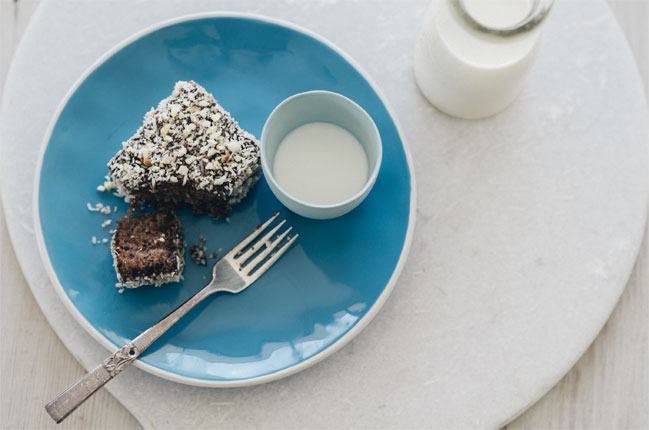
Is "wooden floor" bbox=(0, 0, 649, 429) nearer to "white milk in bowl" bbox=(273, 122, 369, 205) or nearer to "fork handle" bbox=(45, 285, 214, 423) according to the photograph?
"fork handle" bbox=(45, 285, 214, 423)

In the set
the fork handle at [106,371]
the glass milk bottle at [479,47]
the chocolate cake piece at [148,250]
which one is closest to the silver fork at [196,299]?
the fork handle at [106,371]

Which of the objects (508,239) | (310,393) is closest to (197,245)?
(310,393)

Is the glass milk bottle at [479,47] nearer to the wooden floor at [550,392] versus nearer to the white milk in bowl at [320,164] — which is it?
the white milk in bowl at [320,164]

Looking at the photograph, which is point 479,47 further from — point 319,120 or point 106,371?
point 106,371

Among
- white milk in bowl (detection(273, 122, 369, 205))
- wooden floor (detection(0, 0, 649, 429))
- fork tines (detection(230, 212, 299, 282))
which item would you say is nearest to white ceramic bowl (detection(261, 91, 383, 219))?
white milk in bowl (detection(273, 122, 369, 205))

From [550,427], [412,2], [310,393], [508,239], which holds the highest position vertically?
[412,2]

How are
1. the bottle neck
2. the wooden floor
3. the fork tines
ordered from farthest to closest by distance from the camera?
the wooden floor < the fork tines < the bottle neck

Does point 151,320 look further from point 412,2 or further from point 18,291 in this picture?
point 412,2
